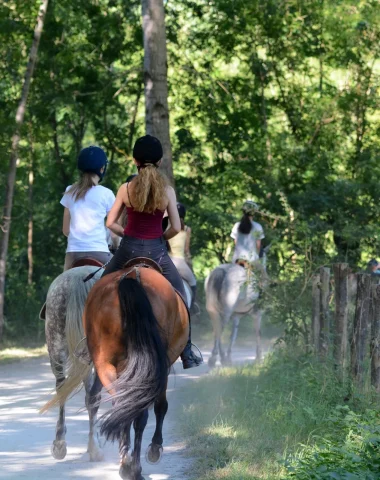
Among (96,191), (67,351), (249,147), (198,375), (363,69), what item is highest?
(363,69)

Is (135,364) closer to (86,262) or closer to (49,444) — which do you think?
(86,262)

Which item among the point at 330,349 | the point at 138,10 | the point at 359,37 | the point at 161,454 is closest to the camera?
the point at 161,454

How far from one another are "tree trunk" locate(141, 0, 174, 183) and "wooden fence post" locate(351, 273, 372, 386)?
26.8ft

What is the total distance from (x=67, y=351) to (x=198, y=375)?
631 cm

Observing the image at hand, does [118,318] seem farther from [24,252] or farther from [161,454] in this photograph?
[24,252]

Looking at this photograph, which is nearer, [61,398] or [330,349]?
[61,398]

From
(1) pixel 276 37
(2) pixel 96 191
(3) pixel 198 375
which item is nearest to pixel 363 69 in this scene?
(1) pixel 276 37

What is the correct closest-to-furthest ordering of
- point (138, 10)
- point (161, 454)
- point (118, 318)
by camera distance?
point (118, 318) → point (161, 454) → point (138, 10)

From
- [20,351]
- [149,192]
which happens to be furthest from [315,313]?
[20,351]

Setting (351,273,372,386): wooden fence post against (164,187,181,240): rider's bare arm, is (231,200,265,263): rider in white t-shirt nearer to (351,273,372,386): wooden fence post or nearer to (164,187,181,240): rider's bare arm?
(351,273,372,386): wooden fence post

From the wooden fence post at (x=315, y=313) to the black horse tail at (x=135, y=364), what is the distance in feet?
15.8

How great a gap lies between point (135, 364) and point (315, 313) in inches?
207

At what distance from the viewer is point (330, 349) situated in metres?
11.4

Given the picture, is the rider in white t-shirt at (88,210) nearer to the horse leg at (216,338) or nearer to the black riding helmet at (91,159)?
the black riding helmet at (91,159)
